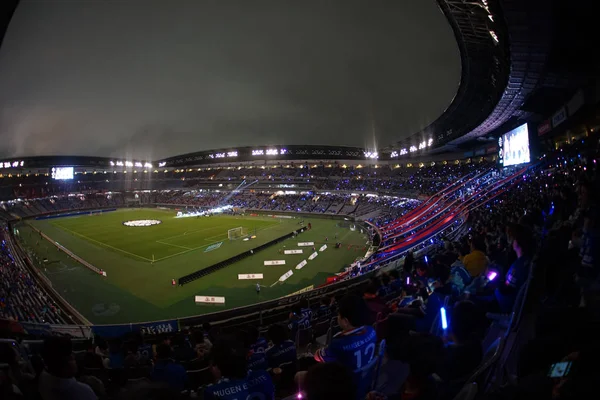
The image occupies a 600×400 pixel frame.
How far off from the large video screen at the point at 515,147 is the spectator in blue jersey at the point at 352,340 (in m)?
25.7

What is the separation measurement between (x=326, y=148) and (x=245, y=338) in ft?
286

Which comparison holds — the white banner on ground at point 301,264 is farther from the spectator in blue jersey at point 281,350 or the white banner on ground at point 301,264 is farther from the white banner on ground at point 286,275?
the spectator in blue jersey at point 281,350

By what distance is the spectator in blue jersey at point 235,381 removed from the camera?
2.76 metres

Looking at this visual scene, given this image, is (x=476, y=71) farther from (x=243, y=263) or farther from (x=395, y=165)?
(x=395, y=165)

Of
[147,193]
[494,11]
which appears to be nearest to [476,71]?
[494,11]

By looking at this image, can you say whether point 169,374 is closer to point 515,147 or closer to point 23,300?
point 23,300

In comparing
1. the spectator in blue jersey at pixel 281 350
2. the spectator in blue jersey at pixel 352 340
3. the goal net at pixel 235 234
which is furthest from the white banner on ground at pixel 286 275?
the spectator in blue jersey at pixel 352 340

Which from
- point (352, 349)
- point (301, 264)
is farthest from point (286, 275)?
point (352, 349)

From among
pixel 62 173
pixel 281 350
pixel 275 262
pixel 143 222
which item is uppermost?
pixel 62 173

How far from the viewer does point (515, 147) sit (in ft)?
84.0

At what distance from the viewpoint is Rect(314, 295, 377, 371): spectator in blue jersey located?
2979 mm

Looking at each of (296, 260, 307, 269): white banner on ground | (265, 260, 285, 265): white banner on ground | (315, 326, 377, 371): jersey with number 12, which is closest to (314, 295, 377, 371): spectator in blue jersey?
(315, 326, 377, 371): jersey with number 12

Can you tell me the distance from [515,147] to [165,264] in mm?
31688

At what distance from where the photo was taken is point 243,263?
93.4 ft
